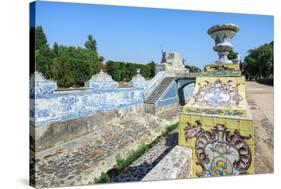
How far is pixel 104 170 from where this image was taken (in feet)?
18.2

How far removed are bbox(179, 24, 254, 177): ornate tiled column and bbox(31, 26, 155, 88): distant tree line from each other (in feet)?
3.97

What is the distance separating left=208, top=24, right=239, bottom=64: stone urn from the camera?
5746 millimetres

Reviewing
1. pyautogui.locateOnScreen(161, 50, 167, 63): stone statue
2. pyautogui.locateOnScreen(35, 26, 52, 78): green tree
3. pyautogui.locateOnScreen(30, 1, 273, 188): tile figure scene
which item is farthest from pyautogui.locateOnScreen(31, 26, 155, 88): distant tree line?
pyautogui.locateOnScreen(161, 50, 167, 63): stone statue

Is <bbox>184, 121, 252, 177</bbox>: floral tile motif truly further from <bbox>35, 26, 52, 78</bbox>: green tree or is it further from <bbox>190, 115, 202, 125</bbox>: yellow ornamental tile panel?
<bbox>35, 26, 52, 78</bbox>: green tree

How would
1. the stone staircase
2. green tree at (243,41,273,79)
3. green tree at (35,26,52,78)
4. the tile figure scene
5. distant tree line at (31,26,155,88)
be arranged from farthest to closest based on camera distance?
the stone staircase
green tree at (243,41,273,79)
the tile figure scene
distant tree line at (31,26,155,88)
green tree at (35,26,52,78)

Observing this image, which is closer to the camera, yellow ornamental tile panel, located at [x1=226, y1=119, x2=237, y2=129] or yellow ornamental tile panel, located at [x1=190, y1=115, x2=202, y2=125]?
yellow ornamental tile panel, located at [x1=226, y1=119, x2=237, y2=129]

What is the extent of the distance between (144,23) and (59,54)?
1.56 metres

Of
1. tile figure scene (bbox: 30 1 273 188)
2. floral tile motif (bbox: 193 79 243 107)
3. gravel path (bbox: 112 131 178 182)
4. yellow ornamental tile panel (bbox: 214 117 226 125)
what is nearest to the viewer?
tile figure scene (bbox: 30 1 273 188)

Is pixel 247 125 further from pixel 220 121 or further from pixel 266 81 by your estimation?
pixel 266 81

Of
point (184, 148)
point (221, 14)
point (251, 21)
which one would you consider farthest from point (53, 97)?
point (251, 21)

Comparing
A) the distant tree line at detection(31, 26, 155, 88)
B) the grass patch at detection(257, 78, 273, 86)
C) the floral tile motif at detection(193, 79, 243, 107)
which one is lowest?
the floral tile motif at detection(193, 79, 243, 107)

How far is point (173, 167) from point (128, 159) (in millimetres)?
1417

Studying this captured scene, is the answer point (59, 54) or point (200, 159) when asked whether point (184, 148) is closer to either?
point (200, 159)

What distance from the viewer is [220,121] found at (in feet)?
18.0
